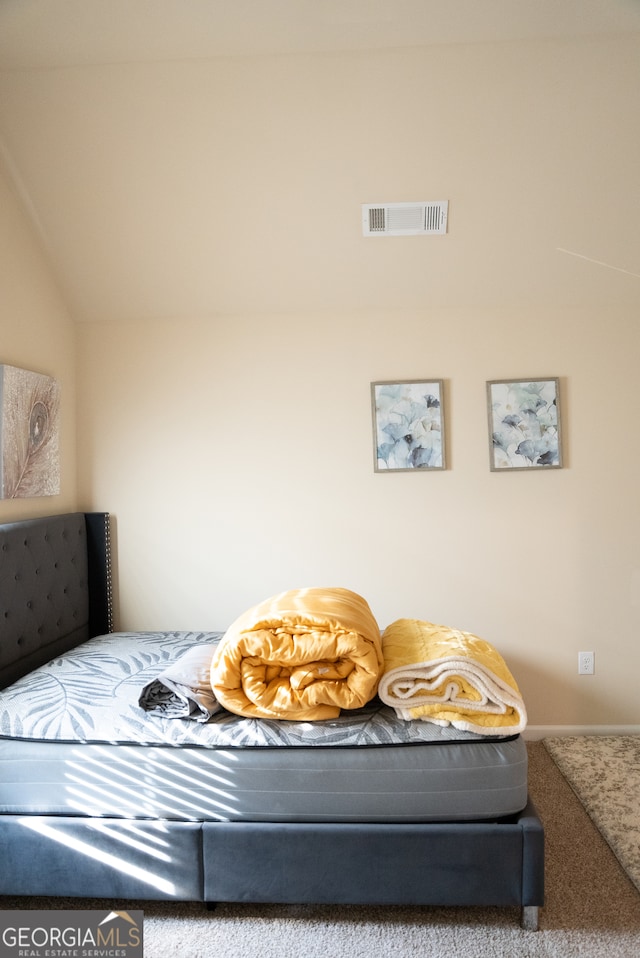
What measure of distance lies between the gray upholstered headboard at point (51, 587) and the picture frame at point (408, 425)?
53.9 inches

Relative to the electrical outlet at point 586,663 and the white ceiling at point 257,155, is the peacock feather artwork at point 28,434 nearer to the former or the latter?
the white ceiling at point 257,155

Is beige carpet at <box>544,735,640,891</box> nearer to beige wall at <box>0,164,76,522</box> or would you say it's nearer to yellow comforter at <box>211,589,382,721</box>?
yellow comforter at <box>211,589,382,721</box>

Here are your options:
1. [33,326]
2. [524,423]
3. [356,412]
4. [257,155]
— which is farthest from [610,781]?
[33,326]

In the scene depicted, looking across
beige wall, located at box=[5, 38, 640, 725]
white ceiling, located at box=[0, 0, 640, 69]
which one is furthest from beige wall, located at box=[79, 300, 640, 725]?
white ceiling, located at box=[0, 0, 640, 69]

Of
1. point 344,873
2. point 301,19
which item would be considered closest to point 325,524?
point 344,873

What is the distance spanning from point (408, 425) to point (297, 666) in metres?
1.51

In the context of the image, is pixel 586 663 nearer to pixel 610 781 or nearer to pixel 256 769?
pixel 610 781

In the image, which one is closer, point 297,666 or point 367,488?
point 297,666

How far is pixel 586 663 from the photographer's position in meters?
3.24

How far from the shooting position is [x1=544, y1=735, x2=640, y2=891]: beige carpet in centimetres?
233

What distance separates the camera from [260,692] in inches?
80.1

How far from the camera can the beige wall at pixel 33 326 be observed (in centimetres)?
279

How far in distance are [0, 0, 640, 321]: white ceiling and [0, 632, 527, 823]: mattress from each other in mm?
1935

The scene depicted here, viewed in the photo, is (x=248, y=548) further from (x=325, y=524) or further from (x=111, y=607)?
(x=111, y=607)
